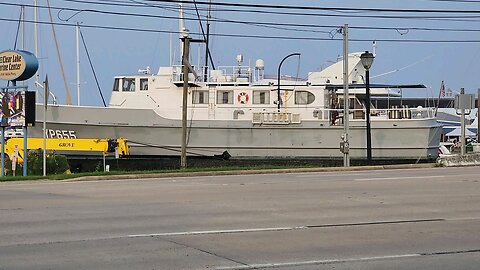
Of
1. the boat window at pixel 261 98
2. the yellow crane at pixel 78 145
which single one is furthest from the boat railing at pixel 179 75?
the yellow crane at pixel 78 145

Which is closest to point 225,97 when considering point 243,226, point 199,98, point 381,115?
point 199,98

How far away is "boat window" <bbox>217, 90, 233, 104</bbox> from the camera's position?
33.8 metres

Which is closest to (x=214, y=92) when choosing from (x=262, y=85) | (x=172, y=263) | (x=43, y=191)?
(x=262, y=85)

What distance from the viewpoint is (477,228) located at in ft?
34.9

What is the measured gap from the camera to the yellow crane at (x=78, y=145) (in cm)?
2973

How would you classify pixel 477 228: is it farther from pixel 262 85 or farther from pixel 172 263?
pixel 262 85

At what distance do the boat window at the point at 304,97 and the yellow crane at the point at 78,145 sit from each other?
918 centimetres

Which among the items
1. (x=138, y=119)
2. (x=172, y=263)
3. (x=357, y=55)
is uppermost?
(x=357, y=55)

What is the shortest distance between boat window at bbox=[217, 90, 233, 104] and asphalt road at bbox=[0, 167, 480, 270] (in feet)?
49.8

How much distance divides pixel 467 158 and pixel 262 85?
36.3ft

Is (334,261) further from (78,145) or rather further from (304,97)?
(304,97)

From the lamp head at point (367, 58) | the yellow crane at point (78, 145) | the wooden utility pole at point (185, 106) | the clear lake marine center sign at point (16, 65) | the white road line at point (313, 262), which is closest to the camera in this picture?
the white road line at point (313, 262)

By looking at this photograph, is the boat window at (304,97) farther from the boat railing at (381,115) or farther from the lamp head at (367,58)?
the lamp head at (367,58)

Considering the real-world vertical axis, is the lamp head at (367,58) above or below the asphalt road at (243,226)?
above
